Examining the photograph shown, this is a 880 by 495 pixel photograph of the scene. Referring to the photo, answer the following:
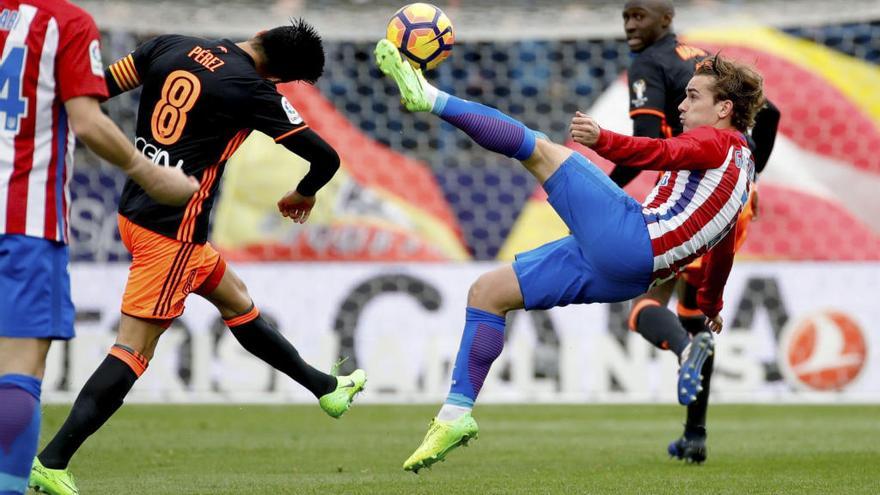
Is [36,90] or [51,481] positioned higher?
[36,90]

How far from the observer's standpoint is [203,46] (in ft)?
18.8

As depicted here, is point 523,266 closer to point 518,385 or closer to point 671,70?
point 671,70

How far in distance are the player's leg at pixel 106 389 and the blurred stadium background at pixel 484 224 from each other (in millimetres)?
5740

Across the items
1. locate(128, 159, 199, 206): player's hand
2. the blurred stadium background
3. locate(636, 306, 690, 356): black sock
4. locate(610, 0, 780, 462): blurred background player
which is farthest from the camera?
the blurred stadium background

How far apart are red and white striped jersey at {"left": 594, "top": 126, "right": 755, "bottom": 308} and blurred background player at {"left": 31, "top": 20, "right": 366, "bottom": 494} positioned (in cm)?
151

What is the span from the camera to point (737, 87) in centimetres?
546

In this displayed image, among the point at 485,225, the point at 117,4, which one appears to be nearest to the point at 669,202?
the point at 485,225

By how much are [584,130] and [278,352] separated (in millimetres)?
2062

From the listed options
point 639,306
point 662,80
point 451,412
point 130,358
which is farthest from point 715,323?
point 130,358

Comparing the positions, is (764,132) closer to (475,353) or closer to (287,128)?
(475,353)

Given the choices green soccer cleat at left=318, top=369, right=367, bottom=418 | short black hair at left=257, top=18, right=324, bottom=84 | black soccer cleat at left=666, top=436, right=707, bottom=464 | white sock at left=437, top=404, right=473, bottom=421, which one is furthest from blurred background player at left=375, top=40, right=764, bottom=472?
black soccer cleat at left=666, top=436, right=707, bottom=464

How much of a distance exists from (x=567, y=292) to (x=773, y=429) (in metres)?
4.04

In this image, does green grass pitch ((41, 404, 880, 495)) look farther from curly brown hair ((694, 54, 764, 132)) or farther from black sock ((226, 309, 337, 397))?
curly brown hair ((694, 54, 764, 132))

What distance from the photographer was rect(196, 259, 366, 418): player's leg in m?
6.07
